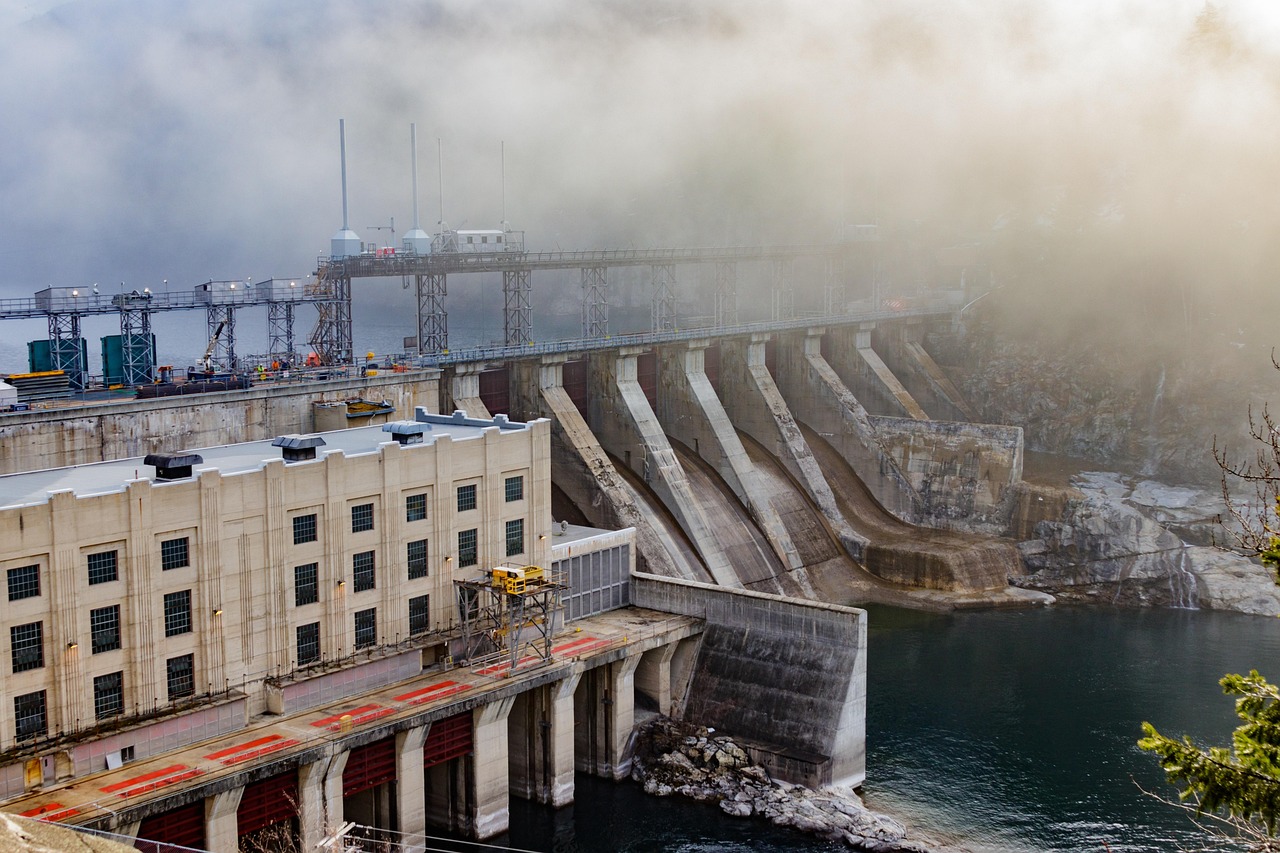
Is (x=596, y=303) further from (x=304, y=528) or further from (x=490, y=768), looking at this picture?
(x=304, y=528)

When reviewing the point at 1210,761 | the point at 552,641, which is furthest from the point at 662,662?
the point at 1210,761

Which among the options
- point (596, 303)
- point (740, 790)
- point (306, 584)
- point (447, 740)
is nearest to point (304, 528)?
point (306, 584)

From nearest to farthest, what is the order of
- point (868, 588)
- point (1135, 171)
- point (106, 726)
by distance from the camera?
point (106, 726), point (868, 588), point (1135, 171)

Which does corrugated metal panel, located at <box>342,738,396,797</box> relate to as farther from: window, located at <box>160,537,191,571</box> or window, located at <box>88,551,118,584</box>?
window, located at <box>88,551,118,584</box>

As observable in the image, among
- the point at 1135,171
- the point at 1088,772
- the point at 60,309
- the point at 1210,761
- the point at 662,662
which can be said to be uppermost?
the point at 1135,171

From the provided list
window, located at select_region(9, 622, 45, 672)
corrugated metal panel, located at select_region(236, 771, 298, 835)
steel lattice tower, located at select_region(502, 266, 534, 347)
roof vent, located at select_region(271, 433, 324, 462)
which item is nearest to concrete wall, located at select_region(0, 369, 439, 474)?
roof vent, located at select_region(271, 433, 324, 462)

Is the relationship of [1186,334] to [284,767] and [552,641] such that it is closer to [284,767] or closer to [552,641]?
[552,641]
